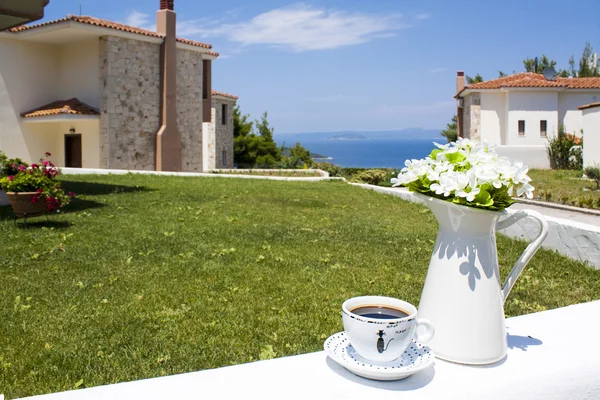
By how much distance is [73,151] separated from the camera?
Answer: 25.8 meters

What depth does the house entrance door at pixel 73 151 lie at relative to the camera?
2555 centimetres

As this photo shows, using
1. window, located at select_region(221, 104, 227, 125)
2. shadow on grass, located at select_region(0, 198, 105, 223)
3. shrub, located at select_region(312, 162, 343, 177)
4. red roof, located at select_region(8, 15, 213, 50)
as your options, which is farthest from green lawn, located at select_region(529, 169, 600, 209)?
window, located at select_region(221, 104, 227, 125)

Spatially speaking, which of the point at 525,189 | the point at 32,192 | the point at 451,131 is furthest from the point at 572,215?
the point at 451,131

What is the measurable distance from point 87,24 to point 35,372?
21.8 meters

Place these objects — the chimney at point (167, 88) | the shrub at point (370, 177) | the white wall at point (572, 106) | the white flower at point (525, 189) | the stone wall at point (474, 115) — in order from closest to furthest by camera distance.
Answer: the white flower at point (525, 189)
the shrub at point (370, 177)
the chimney at point (167, 88)
the white wall at point (572, 106)
the stone wall at point (474, 115)

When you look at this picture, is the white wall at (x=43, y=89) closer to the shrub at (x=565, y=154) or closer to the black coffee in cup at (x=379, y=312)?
the shrub at (x=565, y=154)

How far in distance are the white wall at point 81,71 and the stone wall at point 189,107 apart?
13.8ft

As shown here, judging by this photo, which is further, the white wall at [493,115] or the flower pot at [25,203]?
the white wall at [493,115]

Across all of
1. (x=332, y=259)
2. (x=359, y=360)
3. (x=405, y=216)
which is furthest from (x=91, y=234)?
(x=359, y=360)

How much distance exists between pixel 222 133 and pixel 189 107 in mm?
9833

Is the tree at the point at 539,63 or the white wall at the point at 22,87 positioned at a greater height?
the tree at the point at 539,63

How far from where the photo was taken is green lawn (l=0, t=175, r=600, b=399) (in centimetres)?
370

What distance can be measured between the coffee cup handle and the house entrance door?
2590 cm

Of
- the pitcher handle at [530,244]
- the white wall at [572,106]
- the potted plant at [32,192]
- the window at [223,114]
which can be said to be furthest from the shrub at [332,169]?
the pitcher handle at [530,244]
